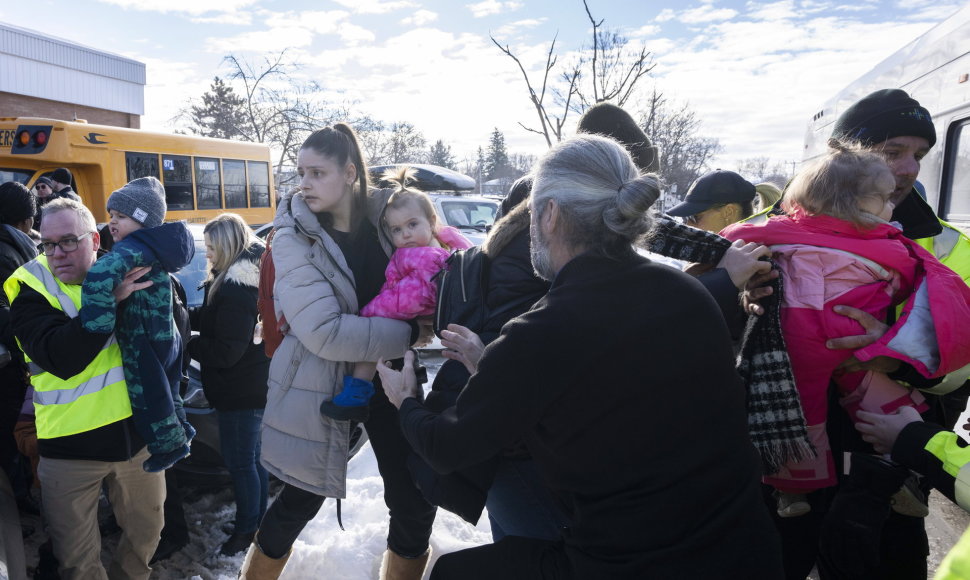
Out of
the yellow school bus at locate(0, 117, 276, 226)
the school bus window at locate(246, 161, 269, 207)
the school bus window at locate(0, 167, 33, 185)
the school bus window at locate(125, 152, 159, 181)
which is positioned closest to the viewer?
the school bus window at locate(0, 167, 33, 185)

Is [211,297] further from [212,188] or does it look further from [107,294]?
[212,188]

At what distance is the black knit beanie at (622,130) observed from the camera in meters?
2.28

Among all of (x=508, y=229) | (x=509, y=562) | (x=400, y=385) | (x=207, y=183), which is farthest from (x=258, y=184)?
(x=509, y=562)

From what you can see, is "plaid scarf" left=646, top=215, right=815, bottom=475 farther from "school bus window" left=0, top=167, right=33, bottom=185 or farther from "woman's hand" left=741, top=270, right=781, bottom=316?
"school bus window" left=0, top=167, right=33, bottom=185

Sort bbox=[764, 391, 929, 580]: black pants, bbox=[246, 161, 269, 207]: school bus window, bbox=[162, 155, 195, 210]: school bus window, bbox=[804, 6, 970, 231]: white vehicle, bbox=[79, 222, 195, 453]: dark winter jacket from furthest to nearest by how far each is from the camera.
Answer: bbox=[246, 161, 269, 207]: school bus window → bbox=[162, 155, 195, 210]: school bus window → bbox=[804, 6, 970, 231]: white vehicle → bbox=[79, 222, 195, 453]: dark winter jacket → bbox=[764, 391, 929, 580]: black pants

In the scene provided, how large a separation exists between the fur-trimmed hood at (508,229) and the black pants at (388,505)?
928 millimetres

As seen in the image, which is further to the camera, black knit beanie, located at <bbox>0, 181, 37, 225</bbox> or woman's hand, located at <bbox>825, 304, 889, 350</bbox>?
black knit beanie, located at <bbox>0, 181, 37, 225</bbox>

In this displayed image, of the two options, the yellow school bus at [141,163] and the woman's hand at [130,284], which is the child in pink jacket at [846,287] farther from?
the yellow school bus at [141,163]

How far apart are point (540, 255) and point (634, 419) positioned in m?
0.49

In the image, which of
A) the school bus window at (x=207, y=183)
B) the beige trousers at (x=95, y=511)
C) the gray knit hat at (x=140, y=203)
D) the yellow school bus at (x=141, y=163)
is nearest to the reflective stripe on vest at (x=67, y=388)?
the beige trousers at (x=95, y=511)

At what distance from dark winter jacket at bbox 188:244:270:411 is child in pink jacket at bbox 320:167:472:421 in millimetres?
A: 1215

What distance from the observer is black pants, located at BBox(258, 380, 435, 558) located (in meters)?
2.37

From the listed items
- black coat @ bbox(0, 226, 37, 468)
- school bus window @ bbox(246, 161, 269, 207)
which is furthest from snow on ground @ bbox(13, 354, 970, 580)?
school bus window @ bbox(246, 161, 269, 207)

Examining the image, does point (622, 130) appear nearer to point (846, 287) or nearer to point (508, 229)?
point (508, 229)
